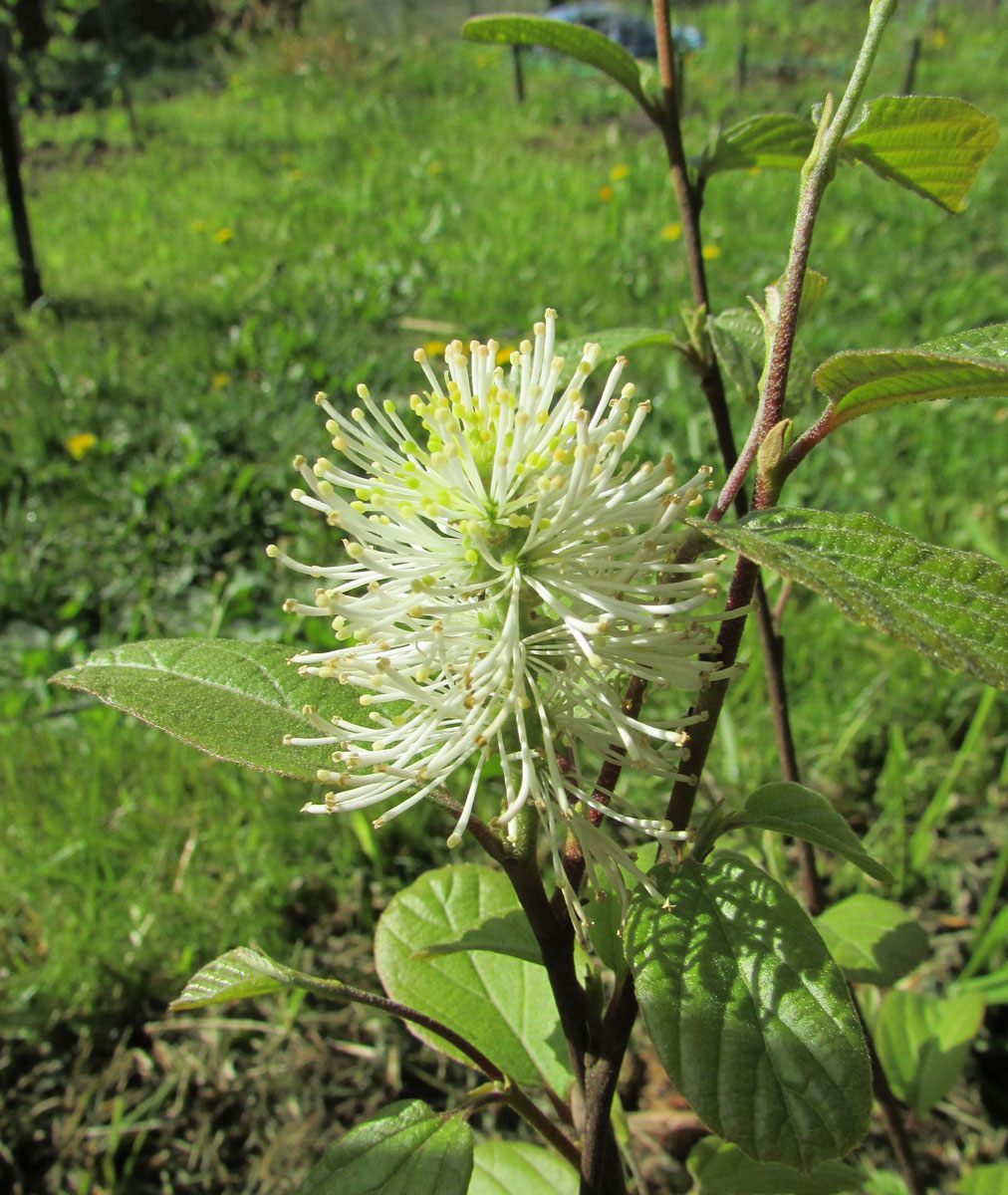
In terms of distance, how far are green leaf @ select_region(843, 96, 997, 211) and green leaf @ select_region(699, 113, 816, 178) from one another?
24cm

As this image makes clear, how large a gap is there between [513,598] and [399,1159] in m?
0.45

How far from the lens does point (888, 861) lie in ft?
6.26

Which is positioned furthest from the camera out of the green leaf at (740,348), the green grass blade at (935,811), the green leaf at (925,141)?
the green grass blade at (935,811)

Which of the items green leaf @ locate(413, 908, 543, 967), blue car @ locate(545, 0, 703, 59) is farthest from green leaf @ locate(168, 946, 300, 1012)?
blue car @ locate(545, 0, 703, 59)

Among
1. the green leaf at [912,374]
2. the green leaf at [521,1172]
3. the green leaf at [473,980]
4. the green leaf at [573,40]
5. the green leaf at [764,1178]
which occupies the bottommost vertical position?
the green leaf at [521,1172]

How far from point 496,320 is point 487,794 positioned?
95.0 inches

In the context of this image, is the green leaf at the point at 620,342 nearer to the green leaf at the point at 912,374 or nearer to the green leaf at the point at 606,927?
the green leaf at the point at 912,374

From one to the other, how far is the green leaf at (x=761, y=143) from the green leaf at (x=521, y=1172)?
1.12 meters

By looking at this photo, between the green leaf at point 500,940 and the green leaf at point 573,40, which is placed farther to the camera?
the green leaf at point 573,40

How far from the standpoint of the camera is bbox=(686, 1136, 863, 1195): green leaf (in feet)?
2.96

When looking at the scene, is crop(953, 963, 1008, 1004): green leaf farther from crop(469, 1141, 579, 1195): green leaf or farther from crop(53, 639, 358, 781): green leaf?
crop(53, 639, 358, 781): green leaf

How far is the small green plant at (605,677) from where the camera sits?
1.90ft

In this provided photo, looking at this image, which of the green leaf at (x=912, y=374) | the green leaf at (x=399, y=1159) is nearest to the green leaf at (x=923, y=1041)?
the green leaf at (x=399, y=1159)

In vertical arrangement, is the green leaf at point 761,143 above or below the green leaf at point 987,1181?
above
